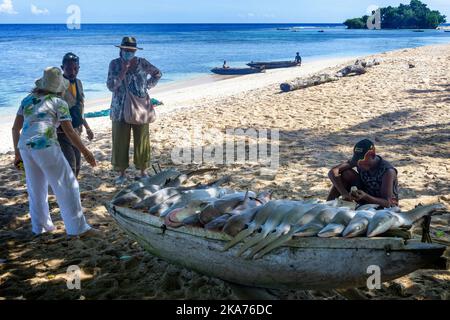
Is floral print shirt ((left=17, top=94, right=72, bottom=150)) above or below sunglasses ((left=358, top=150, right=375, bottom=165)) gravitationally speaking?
above

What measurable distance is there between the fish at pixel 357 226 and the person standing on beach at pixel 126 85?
3.64m

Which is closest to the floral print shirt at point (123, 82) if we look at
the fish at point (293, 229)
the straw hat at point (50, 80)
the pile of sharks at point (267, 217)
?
the straw hat at point (50, 80)

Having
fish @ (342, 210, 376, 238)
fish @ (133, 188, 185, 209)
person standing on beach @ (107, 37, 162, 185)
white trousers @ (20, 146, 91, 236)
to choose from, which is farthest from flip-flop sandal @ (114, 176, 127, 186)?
fish @ (342, 210, 376, 238)

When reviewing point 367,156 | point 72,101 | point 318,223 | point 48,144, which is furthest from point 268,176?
point 318,223

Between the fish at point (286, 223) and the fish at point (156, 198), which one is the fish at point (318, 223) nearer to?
the fish at point (286, 223)

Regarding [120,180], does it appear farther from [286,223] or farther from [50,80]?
[286,223]

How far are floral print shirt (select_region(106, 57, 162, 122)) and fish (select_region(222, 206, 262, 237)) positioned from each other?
3.27 m

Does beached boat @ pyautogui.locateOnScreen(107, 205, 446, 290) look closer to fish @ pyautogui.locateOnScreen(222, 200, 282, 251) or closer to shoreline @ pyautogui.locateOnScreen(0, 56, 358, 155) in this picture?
fish @ pyautogui.locateOnScreen(222, 200, 282, 251)

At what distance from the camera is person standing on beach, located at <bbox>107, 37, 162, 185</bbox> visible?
231 inches

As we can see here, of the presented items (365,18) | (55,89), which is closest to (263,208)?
(55,89)

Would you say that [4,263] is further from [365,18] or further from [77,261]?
[365,18]

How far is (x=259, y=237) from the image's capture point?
301cm

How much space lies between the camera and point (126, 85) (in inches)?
233
